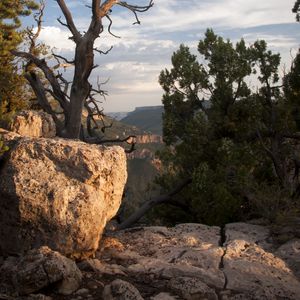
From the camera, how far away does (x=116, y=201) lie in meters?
8.75

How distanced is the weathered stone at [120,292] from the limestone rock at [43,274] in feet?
2.17

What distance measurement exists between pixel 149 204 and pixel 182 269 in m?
8.45

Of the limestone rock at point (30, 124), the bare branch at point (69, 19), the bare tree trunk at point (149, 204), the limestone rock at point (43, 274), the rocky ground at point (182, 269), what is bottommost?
the bare tree trunk at point (149, 204)

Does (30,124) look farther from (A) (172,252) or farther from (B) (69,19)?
(A) (172,252)

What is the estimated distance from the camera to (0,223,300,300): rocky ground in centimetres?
617

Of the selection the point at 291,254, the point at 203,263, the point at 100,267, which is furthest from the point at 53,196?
the point at 291,254

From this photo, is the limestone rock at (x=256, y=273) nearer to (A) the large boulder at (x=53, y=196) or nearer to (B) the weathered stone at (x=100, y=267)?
(B) the weathered stone at (x=100, y=267)

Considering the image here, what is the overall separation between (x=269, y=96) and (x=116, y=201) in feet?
34.1

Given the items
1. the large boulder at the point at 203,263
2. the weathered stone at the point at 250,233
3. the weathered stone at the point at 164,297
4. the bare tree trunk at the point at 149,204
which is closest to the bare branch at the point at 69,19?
the large boulder at the point at 203,263

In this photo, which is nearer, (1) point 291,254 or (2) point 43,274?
(2) point 43,274

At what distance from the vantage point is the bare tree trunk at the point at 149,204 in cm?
1497

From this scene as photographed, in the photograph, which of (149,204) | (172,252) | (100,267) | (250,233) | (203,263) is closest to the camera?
(100,267)

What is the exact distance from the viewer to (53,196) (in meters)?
7.30

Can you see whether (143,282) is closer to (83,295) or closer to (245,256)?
(83,295)
